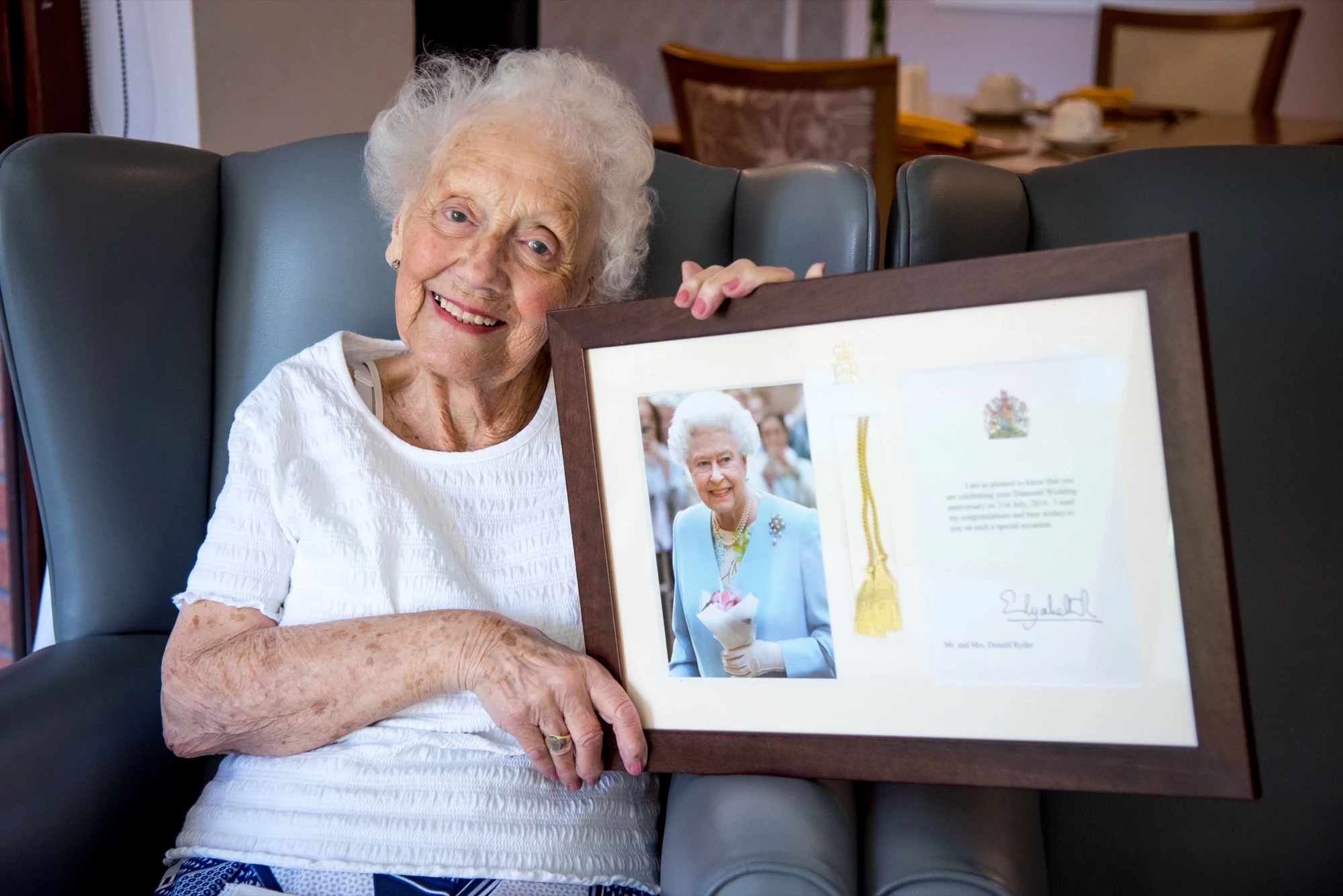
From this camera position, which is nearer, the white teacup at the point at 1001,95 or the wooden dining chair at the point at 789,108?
the wooden dining chair at the point at 789,108

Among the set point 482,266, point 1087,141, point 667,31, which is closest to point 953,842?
point 482,266

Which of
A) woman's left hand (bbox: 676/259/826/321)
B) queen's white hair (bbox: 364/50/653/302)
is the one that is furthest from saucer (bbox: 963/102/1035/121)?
woman's left hand (bbox: 676/259/826/321)

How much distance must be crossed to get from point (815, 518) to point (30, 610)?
1.45m

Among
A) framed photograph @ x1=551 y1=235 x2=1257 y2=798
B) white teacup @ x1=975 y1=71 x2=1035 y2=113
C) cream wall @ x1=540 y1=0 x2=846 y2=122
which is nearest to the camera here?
framed photograph @ x1=551 y1=235 x2=1257 y2=798

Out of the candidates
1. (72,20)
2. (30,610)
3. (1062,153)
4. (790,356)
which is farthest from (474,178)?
(1062,153)

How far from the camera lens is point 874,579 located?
2.86ft

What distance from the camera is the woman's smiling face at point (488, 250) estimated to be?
1145mm

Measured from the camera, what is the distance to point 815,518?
890 mm

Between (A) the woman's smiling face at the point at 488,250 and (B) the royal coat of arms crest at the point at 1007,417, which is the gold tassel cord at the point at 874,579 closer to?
(B) the royal coat of arms crest at the point at 1007,417

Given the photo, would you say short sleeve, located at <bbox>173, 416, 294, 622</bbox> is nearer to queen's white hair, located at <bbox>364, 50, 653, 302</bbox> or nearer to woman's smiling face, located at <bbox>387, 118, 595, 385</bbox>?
woman's smiling face, located at <bbox>387, 118, 595, 385</bbox>

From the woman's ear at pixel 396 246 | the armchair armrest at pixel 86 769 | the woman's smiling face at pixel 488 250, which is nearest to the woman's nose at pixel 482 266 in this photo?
the woman's smiling face at pixel 488 250

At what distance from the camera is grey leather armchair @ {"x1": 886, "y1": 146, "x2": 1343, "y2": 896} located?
1.14 meters

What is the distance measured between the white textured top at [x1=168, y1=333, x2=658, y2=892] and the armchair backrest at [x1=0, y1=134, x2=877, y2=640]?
16 centimetres

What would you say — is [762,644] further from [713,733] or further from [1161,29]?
[1161,29]
